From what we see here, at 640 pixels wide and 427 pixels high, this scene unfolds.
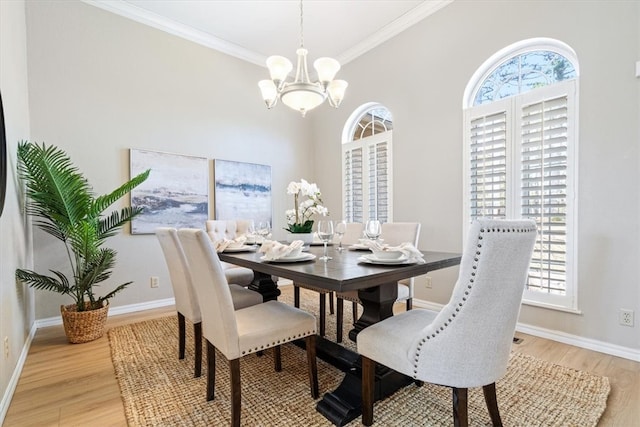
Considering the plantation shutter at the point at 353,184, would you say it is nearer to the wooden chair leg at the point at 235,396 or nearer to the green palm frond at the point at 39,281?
the wooden chair leg at the point at 235,396

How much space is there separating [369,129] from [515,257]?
3466 millimetres

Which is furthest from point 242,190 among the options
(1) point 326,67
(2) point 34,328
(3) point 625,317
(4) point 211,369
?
(3) point 625,317

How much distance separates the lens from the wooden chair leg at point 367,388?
1440 mm

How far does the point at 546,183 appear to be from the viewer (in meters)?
2.54

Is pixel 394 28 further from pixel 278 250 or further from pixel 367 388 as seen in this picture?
pixel 367 388

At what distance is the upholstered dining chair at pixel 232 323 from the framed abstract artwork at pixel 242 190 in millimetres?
2494

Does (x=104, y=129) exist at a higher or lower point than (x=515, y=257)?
higher

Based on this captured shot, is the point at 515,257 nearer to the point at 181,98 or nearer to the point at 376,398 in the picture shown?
the point at 376,398

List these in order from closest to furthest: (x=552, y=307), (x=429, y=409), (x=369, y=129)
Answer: (x=429, y=409) < (x=552, y=307) < (x=369, y=129)

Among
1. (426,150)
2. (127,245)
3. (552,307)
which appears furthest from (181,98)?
(552,307)

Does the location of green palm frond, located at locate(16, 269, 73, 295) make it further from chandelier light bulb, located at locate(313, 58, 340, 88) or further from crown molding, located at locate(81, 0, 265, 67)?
crown molding, located at locate(81, 0, 265, 67)

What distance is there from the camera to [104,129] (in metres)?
3.24

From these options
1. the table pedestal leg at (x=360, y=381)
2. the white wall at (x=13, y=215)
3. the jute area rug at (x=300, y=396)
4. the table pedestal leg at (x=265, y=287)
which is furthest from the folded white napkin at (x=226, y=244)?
the white wall at (x=13, y=215)

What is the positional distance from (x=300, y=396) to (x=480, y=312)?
1.15 meters
